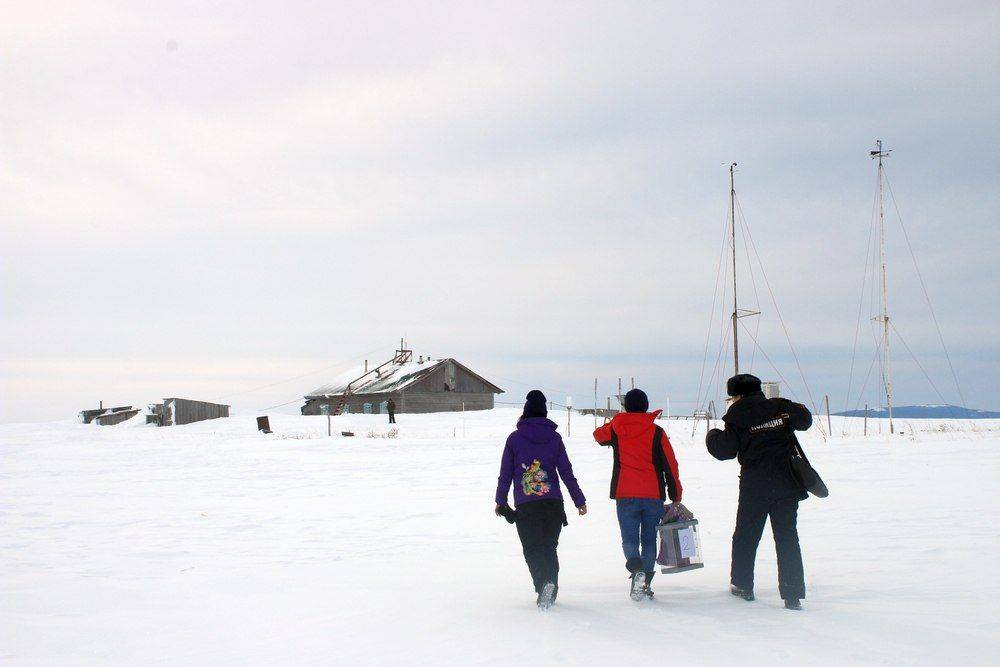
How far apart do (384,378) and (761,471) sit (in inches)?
2129

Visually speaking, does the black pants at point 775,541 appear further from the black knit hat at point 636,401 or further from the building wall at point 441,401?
the building wall at point 441,401

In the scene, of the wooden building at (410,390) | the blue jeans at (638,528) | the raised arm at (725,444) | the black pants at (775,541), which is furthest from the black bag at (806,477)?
the wooden building at (410,390)

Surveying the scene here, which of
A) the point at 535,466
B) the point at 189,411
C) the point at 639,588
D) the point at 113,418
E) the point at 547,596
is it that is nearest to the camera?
the point at 547,596

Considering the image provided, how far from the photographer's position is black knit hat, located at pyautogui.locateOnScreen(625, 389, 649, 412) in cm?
755

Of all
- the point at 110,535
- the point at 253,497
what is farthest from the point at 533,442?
the point at 253,497

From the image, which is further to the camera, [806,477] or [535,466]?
[535,466]

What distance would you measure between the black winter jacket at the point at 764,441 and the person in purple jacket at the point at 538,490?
1.43m

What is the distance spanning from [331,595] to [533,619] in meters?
2.35

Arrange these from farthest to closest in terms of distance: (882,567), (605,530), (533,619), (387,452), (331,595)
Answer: (387,452), (605,530), (882,567), (331,595), (533,619)

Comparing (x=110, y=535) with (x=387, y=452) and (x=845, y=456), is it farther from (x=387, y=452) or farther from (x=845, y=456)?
(x=845, y=456)

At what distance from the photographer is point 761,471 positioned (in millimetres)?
7160

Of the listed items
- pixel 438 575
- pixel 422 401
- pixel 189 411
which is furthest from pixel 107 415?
pixel 438 575

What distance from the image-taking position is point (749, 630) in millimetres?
6184

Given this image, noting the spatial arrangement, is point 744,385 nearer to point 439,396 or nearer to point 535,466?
point 535,466
